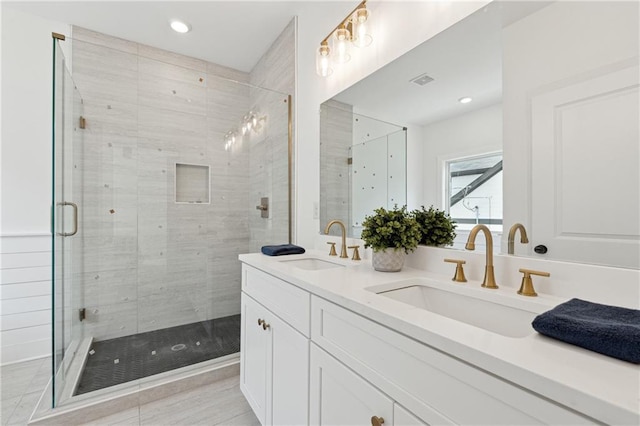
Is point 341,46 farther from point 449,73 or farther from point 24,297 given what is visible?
point 24,297

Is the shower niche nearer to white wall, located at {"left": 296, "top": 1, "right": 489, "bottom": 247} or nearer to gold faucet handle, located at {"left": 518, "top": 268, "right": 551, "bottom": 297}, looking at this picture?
white wall, located at {"left": 296, "top": 1, "right": 489, "bottom": 247}

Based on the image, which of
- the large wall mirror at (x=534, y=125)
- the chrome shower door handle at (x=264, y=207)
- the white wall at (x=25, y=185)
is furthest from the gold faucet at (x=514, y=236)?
the white wall at (x=25, y=185)

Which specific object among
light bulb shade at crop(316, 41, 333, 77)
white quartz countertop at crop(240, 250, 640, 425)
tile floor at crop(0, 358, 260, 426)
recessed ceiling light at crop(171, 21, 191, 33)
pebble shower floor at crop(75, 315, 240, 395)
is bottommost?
tile floor at crop(0, 358, 260, 426)

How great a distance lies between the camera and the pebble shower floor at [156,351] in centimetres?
177

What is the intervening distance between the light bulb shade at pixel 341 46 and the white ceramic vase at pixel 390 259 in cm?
113

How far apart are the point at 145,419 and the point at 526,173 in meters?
2.14

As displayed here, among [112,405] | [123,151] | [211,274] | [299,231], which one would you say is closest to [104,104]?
[123,151]

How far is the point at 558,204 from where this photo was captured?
31.9 inches

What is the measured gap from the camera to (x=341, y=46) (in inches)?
61.7

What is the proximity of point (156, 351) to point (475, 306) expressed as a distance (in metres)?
2.17

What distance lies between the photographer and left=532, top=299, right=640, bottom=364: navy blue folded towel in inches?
17.4

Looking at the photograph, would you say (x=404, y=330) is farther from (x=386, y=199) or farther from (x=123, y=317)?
(x=123, y=317)

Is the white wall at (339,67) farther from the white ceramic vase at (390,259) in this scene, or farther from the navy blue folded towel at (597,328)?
the navy blue folded towel at (597,328)

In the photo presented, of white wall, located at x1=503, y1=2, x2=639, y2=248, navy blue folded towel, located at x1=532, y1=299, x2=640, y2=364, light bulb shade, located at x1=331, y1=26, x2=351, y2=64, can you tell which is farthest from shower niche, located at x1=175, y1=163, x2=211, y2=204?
navy blue folded towel, located at x1=532, y1=299, x2=640, y2=364
